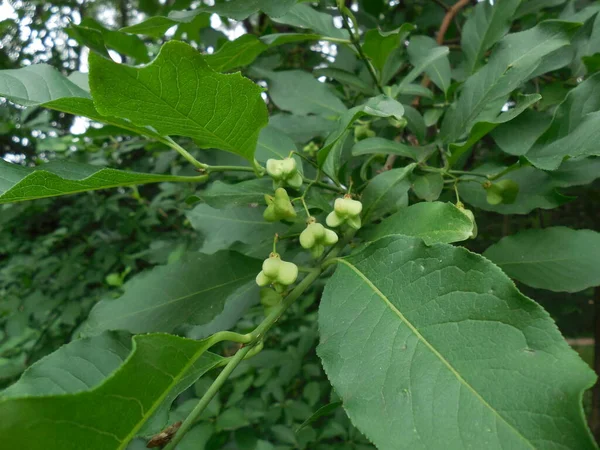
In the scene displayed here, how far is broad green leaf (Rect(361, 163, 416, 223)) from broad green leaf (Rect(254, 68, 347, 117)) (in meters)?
0.38

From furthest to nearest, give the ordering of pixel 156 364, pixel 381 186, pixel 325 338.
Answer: pixel 381 186
pixel 325 338
pixel 156 364

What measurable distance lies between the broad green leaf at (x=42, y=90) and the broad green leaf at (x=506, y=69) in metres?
0.56

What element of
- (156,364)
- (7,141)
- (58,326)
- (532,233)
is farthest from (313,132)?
(7,141)

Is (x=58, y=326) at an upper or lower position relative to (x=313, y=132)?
lower

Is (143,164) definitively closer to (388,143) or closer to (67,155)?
(67,155)

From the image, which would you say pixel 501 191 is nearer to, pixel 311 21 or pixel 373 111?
pixel 373 111

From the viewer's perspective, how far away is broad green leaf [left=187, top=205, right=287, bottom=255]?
1.12 metres

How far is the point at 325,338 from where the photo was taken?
2.24ft

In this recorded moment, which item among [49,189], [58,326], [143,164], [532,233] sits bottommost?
[58,326]

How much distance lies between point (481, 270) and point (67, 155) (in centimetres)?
242

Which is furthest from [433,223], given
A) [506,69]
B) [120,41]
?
[120,41]

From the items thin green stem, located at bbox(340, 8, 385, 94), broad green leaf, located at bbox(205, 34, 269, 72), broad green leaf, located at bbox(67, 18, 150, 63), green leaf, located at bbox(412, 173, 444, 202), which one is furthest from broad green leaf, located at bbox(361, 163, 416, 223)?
broad green leaf, located at bbox(67, 18, 150, 63)

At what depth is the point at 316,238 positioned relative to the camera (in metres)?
0.84

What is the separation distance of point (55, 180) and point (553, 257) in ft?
2.73
